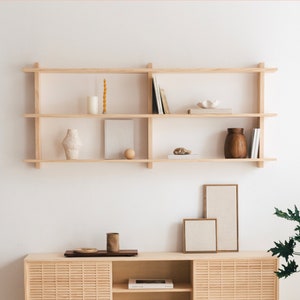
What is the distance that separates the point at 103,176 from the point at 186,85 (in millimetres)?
834

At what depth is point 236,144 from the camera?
12.3 feet

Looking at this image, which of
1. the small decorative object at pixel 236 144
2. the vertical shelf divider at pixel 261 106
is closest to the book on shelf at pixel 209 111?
the small decorative object at pixel 236 144

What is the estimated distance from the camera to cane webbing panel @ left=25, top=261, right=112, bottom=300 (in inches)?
142

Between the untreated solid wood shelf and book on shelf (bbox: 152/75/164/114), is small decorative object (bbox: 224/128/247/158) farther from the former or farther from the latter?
book on shelf (bbox: 152/75/164/114)

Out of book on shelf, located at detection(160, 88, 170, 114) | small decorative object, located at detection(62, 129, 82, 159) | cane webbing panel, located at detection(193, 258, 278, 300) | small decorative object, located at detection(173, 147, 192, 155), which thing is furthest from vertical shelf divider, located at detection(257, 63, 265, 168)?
small decorative object, located at detection(62, 129, 82, 159)

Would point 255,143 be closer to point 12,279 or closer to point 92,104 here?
point 92,104

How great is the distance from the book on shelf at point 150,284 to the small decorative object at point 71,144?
906mm

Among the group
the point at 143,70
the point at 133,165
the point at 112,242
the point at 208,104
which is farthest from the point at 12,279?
the point at 208,104

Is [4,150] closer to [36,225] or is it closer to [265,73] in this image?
[36,225]

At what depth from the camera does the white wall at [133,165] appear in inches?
150

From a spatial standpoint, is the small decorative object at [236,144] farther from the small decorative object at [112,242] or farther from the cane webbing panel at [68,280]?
the cane webbing panel at [68,280]

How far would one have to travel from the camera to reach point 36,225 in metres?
3.83

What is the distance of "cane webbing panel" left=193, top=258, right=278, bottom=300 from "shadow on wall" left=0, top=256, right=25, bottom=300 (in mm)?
1169

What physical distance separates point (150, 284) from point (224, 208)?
71 centimetres
